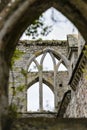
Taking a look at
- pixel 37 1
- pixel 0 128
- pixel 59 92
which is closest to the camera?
pixel 0 128

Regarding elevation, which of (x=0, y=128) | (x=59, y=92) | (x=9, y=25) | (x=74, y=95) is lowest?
(x=0, y=128)

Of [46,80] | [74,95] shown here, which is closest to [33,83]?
[46,80]

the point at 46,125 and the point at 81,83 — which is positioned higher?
the point at 81,83

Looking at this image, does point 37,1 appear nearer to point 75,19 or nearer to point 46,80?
point 75,19

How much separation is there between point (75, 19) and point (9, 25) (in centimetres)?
87

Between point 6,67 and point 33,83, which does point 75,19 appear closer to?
point 6,67

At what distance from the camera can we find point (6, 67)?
5422 millimetres

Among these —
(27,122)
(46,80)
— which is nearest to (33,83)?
(46,80)

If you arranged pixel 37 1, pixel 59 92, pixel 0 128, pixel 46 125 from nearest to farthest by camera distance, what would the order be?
pixel 0 128 < pixel 37 1 < pixel 46 125 < pixel 59 92

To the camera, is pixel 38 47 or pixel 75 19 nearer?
pixel 75 19

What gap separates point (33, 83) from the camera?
95.3 ft

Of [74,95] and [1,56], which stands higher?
[74,95]

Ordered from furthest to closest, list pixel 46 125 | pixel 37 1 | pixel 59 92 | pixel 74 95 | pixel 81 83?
1. pixel 59 92
2. pixel 74 95
3. pixel 81 83
4. pixel 46 125
5. pixel 37 1

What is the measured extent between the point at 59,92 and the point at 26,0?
2373cm
